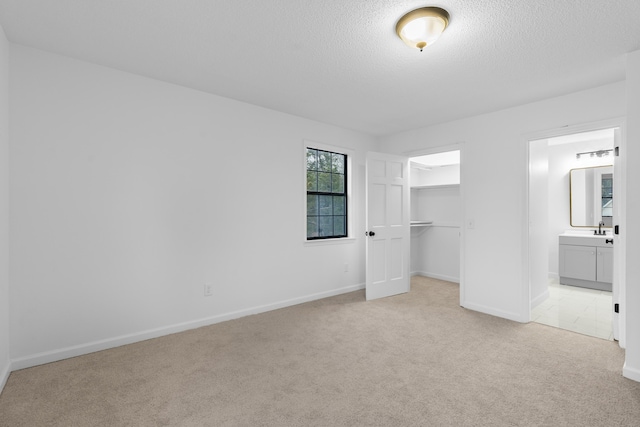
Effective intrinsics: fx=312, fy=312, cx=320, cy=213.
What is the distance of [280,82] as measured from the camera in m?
3.03

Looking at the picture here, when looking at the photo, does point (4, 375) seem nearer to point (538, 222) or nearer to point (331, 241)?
point (331, 241)

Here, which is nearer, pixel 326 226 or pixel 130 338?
pixel 130 338

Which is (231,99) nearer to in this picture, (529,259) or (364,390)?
(364,390)

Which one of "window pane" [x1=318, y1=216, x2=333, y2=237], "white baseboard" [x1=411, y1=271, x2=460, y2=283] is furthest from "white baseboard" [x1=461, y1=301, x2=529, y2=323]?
"window pane" [x1=318, y1=216, x2=333, y2=237]

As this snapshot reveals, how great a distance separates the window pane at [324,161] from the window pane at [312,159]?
0.06 m

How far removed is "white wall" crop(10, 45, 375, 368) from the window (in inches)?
13.4

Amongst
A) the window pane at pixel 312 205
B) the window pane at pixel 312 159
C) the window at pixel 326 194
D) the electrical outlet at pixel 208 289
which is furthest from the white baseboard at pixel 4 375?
the window pane at pixel 312 159

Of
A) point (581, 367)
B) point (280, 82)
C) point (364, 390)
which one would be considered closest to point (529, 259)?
point (581, 367)

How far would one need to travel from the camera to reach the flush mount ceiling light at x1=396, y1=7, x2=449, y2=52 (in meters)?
1.91

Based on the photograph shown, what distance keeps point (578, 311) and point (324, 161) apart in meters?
3.77

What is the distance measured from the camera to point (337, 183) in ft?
15.4

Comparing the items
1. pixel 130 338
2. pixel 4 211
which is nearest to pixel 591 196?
pixel 130 338

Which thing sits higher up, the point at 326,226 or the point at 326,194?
the point at 326,194

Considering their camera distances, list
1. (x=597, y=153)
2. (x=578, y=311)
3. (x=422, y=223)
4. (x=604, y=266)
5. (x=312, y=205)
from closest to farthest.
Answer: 1. (x=578, y=311)
2. (x=312, y=205)
3. (x=604, y=266)
4. (x=597, y=153)
5. (x=422, y=223)
